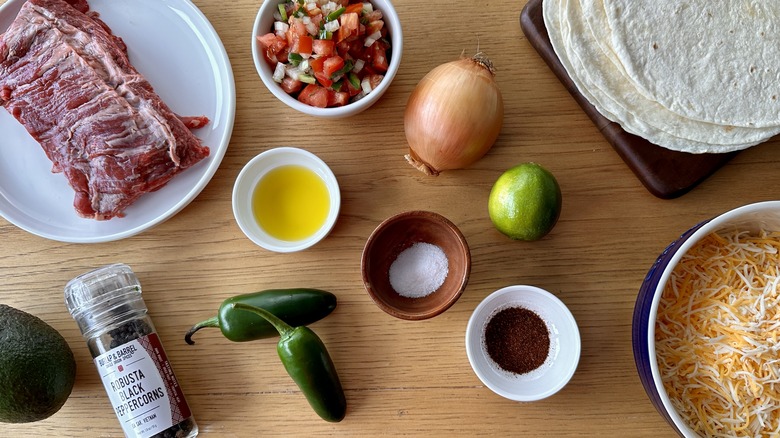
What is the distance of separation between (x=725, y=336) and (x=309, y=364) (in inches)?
37.8

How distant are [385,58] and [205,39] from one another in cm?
50

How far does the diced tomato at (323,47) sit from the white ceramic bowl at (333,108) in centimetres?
13

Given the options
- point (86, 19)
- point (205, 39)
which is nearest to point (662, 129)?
point (205, 39)

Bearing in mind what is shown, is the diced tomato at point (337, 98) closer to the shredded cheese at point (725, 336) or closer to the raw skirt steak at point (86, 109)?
the raw skirt steak at point (86, 109)

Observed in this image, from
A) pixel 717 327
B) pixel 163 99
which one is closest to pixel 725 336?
pixel 717 327

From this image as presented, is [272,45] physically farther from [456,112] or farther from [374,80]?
[456,112]

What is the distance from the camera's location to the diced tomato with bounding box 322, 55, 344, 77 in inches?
57.4

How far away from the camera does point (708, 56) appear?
138 cm

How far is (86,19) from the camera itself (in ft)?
5.14

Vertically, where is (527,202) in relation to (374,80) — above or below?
below

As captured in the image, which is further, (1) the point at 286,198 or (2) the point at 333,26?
→ (1) the point at 286,198

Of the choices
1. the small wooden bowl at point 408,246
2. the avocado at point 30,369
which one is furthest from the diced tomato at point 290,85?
the avocado at point 30,369

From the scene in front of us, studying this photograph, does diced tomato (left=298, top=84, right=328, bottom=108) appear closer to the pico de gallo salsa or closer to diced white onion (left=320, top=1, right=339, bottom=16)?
the pico de gallo salsa

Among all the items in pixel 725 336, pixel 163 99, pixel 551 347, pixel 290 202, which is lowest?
pixel 551 347
